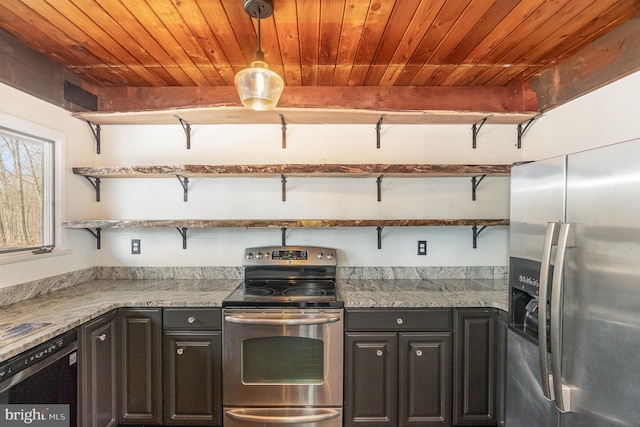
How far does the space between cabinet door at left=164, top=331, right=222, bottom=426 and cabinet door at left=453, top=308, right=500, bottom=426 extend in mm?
1456

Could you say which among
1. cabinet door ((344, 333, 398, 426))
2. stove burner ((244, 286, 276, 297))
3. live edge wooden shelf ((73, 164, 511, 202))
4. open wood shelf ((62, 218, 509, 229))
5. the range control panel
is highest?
live edge wooden shelf ((73, 164, 511, 202))

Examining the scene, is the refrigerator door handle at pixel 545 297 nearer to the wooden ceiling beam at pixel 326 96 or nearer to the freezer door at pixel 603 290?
the freezer door at pixel 603 290

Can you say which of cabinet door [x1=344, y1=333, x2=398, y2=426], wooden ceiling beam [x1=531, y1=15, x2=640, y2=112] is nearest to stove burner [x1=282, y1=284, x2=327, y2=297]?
cabinet door [x1=344, y1=333, x2=398, y2=426]

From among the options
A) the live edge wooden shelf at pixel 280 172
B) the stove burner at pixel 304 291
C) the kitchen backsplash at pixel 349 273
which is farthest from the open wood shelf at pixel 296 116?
the stove burner at pixel 304 291

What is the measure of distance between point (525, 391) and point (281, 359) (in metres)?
1.25

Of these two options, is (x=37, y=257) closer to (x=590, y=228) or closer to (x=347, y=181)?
(x=347, y=181)

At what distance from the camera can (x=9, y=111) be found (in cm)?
176

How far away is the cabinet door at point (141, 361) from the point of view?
6.15 ft

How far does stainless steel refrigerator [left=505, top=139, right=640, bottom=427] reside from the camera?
0.91 metres

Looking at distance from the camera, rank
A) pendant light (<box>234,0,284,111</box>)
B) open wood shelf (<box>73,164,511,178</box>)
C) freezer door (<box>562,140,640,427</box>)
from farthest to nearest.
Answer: open wood shelf (<box>73,164,511,178</box>) → pendant light (<box>234,0,284,111</box>) → freezer door (<box>562,140,640,427</box>)

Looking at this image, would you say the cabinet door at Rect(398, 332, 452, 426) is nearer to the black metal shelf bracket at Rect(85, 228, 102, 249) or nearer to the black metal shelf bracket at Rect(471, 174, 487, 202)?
the black metal shelf bracket at Rect(471, 174, 487, 202)

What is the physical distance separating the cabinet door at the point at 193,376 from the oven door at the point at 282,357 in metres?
0.07

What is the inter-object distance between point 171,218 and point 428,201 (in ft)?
6.72

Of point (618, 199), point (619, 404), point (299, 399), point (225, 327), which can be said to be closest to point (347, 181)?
point (225, 327)
